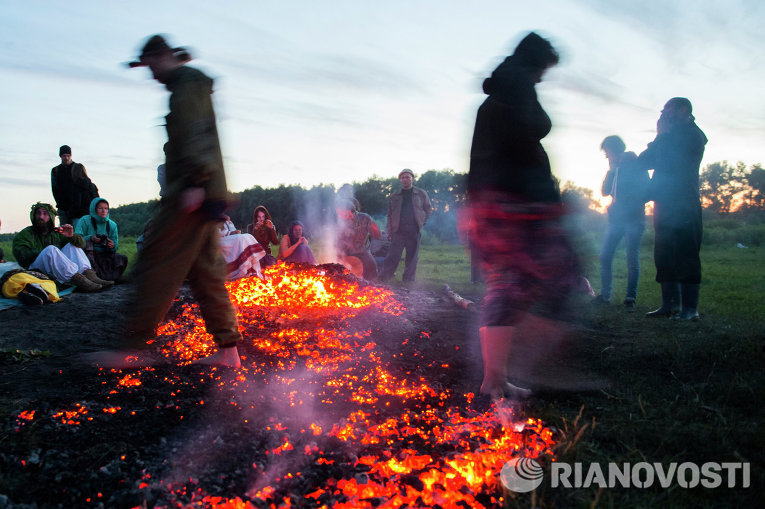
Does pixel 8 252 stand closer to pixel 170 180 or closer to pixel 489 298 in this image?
pixel 170 180

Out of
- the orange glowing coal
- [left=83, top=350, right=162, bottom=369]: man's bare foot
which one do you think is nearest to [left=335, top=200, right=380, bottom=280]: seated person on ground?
the orange glowing coal

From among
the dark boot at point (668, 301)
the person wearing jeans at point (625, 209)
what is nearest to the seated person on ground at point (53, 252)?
the person wearing jeans at point (625, 209)

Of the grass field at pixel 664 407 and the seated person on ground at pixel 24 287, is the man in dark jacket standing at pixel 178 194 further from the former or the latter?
the seated person on ground at pixel 24 287

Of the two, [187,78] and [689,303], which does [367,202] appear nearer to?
[689,303]

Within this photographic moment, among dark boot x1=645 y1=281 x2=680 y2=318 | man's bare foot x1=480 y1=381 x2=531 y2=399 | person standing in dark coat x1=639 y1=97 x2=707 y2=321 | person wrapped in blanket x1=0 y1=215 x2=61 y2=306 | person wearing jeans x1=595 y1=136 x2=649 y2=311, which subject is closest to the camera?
man's bare foot x1=480 y1=381 x2=531 y2=399

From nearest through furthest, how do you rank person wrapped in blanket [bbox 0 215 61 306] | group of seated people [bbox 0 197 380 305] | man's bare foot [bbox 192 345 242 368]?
man's bare foot [bbox 192 345 242 368] → person wrapped in blanket [bbox 0 215 61 306] → group of seated people [bbox 0 197 380 305]

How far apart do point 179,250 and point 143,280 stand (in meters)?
0.29

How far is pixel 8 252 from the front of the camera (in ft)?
46.2

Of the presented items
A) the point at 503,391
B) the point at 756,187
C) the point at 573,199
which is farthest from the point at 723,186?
the point at 503,391

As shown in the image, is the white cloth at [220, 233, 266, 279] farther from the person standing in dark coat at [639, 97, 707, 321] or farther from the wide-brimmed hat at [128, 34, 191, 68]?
the person standing in dark coat at [639, 97, 707, 321]

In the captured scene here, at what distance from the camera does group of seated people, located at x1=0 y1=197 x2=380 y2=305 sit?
20.6ft

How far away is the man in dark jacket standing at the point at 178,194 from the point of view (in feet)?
9.73

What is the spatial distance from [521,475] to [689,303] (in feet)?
14.7

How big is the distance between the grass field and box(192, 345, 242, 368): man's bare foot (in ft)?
6.96
